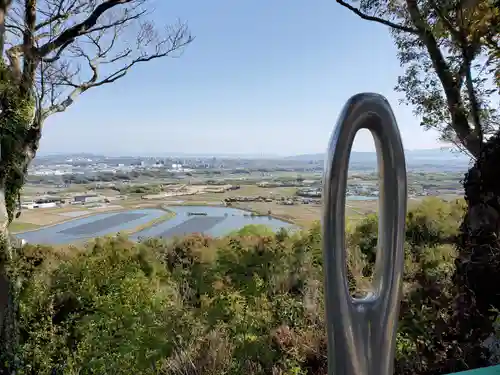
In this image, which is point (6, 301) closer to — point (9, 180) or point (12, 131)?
point (9, 180)

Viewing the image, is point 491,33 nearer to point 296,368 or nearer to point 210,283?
point 296,368

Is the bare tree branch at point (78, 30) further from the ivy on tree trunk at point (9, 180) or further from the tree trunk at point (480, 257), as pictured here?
the tree trunk at point (480, 257)

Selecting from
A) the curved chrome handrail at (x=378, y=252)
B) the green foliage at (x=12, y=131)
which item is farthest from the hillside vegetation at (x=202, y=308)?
the curved chrome handrail at (x=378, y=252)

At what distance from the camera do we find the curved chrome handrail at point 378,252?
0.65 metres

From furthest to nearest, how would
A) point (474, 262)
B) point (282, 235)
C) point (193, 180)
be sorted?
1. point (193, 180)
2. point (282, 235)
3. point (474, 262)

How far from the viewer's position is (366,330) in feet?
2.26

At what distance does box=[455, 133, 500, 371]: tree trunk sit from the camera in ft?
7.68

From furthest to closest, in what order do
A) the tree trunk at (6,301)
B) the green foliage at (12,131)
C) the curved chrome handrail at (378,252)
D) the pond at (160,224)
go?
the pond at (160,224) → the green foliage at (12,131) → the tree trunk at (6,301) → the curved chrome handrail at (378,252)

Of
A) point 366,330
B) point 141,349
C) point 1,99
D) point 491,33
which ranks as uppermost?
point 491,33

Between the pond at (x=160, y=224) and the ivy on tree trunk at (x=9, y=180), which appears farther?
the pond at (x=160, y=224)

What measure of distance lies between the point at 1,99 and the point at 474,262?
344 cm

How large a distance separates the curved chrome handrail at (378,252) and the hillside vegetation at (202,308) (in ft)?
5.08

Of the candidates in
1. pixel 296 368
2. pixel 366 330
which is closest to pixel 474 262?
pixel 296 368

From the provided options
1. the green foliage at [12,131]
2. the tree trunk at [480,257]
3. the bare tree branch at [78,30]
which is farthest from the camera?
the bare tree branch at [78,30]
